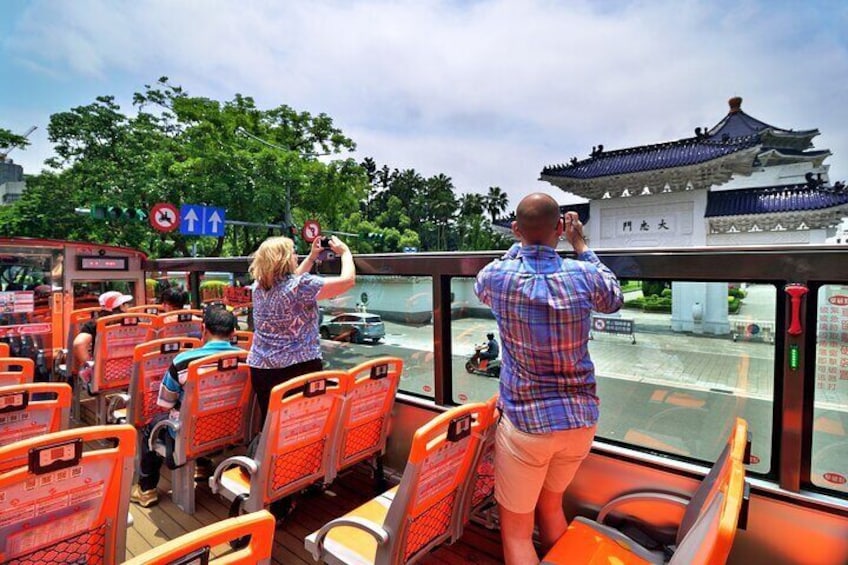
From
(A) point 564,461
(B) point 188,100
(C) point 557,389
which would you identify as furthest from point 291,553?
(B) point 188,100

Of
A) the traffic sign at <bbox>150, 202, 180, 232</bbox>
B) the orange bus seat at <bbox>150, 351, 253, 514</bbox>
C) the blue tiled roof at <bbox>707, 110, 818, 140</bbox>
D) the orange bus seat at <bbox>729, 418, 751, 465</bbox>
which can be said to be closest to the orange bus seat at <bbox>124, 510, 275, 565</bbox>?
the orange bus seat at <bbox>729, 418, 751, 465</bbox>

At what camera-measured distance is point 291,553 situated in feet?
7.36

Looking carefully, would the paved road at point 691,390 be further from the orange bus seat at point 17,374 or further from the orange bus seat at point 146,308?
the orange bus seat at point 146,308

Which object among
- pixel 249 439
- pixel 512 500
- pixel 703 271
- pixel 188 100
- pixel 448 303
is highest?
pixel 188 100

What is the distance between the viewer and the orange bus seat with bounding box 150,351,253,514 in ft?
7.88

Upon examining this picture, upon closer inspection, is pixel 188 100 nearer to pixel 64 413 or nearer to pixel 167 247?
pixel 167 247

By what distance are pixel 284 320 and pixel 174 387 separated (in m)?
0.71

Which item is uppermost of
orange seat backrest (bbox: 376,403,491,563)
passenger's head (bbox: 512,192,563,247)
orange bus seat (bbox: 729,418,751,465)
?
passenger's head (bbox: 512,192,563,247)

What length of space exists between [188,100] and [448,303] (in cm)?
1414

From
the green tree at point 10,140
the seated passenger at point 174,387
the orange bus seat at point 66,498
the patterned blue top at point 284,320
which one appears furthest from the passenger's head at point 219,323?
the green tree at point 10,140

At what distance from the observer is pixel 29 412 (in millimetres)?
1989

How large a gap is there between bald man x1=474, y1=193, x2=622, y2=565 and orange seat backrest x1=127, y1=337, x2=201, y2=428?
2.28 metres

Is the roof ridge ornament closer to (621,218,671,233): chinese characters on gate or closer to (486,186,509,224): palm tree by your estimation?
(621,218,671,233): chinese characters on gate

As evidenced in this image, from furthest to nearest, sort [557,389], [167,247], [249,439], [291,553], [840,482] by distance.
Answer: [167,247] < [249,439] < [291,553] < [840,482] < [557,389]
